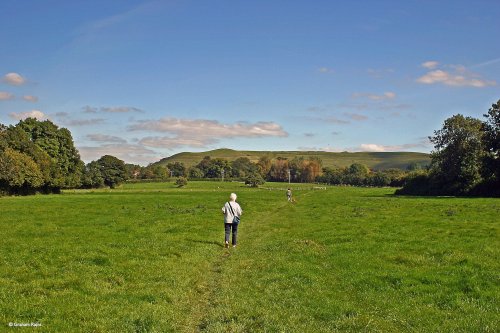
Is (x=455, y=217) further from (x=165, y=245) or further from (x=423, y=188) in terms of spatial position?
(x=423, y=188)

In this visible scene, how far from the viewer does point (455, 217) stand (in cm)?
3741

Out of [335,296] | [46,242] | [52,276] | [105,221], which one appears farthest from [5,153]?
[335,296]

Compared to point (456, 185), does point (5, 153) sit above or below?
above

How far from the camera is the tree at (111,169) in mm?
158750

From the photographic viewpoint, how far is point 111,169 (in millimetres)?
159250

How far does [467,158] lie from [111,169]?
388 feet

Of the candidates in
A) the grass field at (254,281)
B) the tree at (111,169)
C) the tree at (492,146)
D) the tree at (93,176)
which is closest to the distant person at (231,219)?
the grass field at (254,281)

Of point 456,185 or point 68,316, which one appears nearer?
point 68,316

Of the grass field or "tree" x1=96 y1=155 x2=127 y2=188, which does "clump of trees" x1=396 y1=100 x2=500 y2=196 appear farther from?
"tree" x1=96 y1=155 x2=127 y2=188

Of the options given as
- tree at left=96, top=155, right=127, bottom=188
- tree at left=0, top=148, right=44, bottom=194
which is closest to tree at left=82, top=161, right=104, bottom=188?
tree at left=96, top=155, right=127, bottom=188

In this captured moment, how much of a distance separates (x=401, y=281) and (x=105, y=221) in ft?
88.3

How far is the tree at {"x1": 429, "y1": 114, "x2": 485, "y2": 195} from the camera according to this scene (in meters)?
88.9

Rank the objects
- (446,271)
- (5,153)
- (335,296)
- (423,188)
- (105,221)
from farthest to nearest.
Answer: (423,188) → (5,153) → (105,221) → (446,271) → (335,296)

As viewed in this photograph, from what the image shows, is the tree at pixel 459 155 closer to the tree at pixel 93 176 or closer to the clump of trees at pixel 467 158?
the clump of trees at pixel 467 158
